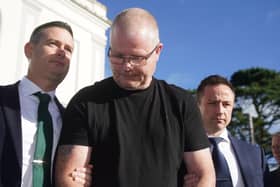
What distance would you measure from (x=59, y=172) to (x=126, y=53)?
63 cm

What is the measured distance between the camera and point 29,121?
219cm

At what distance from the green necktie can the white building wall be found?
10.0 metres

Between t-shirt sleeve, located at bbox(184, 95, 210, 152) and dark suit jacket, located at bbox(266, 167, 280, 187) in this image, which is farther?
dark suit jacket, located at bbox(266, 167, 280, 187)

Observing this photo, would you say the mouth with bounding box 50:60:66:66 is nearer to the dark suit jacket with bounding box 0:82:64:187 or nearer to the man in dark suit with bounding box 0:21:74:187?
the man in dark suit with bounding box 0:21:74:187

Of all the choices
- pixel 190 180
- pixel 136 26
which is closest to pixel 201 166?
pixel 190 180

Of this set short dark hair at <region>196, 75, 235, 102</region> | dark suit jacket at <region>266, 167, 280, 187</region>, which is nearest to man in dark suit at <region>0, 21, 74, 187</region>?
short dark hair at <region>196, 75, 235, 102</region>

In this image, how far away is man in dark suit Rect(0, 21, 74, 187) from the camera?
1.99 meters

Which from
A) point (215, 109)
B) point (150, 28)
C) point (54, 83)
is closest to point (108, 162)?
point (150, 28)

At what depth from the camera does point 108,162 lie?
1701 mm

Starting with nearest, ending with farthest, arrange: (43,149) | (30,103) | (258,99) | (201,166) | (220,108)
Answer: (201,166) < (43,149) < (30,103) < (220,108) < (258,99)

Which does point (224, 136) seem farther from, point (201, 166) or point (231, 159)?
point (201, 166)

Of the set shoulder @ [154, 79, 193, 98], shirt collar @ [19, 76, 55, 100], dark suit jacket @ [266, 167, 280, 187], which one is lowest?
dark suit jacket @ [266, 167, 280, 187]

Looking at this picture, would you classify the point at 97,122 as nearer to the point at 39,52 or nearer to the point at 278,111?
the point at 39,52

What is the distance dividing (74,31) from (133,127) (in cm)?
1415
